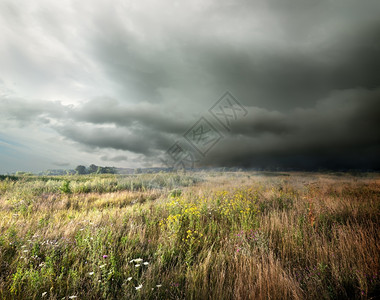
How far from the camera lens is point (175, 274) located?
8.35 ft

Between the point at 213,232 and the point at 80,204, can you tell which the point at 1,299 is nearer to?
the point at 213,232

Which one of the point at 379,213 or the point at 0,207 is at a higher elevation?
the point at 379,213

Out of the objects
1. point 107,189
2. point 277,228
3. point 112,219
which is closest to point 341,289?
point 277,228

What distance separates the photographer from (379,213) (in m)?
5.07

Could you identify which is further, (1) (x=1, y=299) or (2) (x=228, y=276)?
(2) (x=228, y=276)

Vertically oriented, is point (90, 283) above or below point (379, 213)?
below

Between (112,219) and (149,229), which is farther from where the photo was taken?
(112,219)

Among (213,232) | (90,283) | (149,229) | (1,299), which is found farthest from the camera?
(149,229)

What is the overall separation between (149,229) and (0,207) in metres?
7.02

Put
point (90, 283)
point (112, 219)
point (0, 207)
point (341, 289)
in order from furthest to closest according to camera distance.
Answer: point (0, 207), point (112, 219), point (90, 283), point (341, 289)

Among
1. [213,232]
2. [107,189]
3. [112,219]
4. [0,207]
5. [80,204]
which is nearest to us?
[213,232]

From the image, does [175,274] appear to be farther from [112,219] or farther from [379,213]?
[379,213]

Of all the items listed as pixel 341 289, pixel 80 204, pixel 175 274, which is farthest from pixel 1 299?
pixel 80 204

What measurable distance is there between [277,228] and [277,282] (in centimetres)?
228
